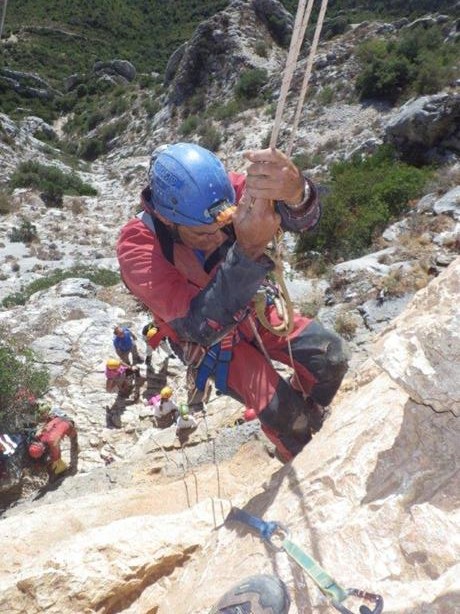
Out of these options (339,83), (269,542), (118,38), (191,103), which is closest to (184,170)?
(269,542)

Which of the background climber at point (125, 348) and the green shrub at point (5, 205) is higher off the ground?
the background climber at point (125, 348)

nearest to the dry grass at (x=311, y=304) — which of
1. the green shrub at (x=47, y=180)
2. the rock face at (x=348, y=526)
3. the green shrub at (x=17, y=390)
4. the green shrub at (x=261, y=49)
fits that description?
the green shrub at (x=17, y=390)

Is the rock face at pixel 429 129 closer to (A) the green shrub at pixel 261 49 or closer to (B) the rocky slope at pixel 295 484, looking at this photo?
(B) the rocky slope at pixel 295 484

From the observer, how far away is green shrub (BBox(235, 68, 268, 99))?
31.7 metres

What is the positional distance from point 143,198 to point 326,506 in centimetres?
192

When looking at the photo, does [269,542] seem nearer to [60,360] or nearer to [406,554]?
[406,554]

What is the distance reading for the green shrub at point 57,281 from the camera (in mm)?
12478

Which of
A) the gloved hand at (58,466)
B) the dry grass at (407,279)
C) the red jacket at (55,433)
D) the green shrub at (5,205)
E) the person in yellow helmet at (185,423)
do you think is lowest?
the green shrub at (5,205)

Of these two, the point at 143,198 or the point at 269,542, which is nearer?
the point at 269,542

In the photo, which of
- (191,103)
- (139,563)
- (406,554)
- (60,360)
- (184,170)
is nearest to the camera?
(406,554)

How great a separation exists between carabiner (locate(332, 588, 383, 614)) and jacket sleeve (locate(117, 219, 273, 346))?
121cm

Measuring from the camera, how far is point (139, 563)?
8.02 ft

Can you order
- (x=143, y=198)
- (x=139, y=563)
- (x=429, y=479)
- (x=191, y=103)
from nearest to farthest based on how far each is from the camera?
(x=429, y=479)
(x=139, y=563)
(x=143, y=198)
(x=191, y=103)

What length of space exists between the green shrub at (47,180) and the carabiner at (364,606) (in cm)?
2610
